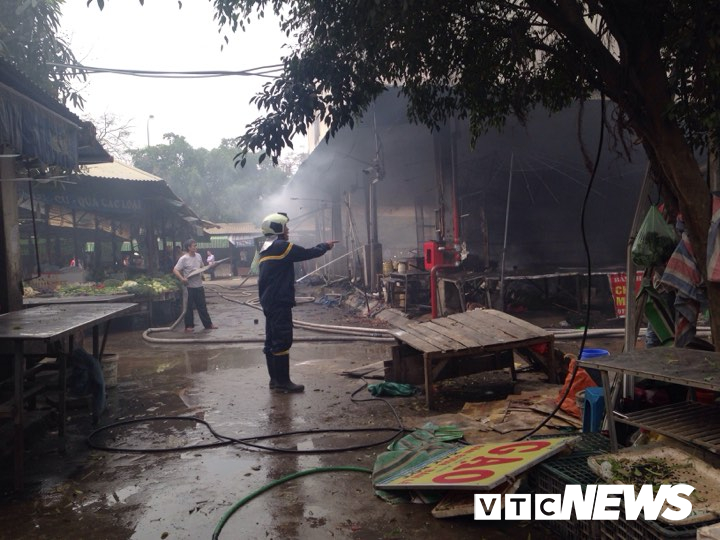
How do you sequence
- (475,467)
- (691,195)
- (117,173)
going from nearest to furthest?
1. (475,467)
2. (691,195)
3. (117,173)

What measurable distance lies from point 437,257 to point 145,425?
23.5 ft

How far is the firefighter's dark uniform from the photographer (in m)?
6.92

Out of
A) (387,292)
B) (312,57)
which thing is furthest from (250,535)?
(387,292)

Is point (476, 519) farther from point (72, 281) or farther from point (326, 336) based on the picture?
point (72, 281)

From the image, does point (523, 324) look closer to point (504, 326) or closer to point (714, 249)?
point (504, 326)

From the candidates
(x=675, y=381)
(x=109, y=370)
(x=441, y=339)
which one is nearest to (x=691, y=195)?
(x=675, y=381)

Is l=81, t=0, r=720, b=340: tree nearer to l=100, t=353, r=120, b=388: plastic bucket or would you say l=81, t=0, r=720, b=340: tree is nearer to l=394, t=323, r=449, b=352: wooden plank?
l=394, t=323, r=449, b=352: wooden plank

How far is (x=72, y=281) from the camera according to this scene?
1464 cm

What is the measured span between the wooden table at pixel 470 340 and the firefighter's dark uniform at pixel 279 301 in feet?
4.78

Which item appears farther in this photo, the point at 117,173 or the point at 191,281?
the point at 117,173

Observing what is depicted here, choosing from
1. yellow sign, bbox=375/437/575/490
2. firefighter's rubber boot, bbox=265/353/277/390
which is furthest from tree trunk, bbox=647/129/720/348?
firefighter's rubber boot, bbox=265/353/277/390

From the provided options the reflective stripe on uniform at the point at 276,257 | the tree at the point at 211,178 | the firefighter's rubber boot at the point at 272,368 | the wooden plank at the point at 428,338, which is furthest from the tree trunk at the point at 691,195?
the tree at the point at 211,178

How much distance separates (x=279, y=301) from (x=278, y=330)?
38 centimetres

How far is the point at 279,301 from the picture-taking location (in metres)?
6.97
